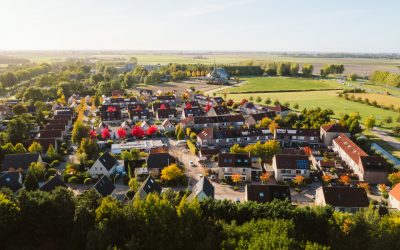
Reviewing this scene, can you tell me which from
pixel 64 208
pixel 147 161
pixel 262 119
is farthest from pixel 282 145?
pixel 64 208

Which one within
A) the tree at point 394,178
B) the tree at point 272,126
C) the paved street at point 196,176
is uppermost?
the tree at point 272,126

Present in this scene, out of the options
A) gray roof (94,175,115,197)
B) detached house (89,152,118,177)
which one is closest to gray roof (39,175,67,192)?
gray roof (94,175,115,197)

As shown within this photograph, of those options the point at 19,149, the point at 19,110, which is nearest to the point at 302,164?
the point at 19,149

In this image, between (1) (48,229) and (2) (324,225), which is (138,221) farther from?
(2) (324,225)

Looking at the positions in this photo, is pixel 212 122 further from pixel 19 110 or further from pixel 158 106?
pixel 19 110

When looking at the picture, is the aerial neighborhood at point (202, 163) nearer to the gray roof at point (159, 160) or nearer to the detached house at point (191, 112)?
the gray roof at point (159, 160)

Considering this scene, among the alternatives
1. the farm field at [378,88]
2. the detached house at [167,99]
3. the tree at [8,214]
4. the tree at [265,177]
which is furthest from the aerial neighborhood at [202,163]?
the farm field at [378,88]
